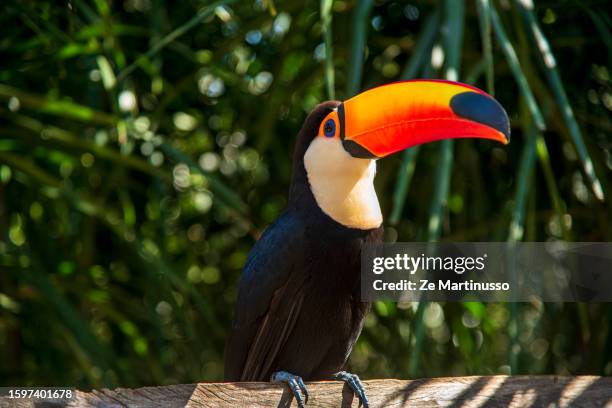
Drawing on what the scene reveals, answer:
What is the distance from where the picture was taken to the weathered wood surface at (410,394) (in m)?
1.29

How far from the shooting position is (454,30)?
163 centimetres

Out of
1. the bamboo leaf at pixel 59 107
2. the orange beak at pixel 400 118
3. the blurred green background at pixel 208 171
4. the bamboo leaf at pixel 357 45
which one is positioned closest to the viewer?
the orange beak at pixel 400 118

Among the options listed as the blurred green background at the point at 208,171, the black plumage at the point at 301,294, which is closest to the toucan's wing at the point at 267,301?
the black plumage at the point at 301,294

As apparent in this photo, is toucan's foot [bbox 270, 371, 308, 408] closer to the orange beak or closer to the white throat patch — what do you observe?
the white throat patch

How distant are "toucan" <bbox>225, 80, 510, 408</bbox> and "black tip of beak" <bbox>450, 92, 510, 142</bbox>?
0.12 feet

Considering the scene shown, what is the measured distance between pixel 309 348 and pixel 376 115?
1.27 ft

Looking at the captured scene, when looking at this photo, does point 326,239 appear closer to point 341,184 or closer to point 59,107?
point 341,184

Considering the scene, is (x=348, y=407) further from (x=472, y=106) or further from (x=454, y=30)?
(x=454, y=30)

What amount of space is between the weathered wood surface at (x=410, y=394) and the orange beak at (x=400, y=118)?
36 centimetres

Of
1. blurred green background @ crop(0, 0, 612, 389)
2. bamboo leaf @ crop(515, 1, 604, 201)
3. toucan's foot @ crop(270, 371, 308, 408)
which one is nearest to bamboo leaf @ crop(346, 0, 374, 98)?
blurred green background @ crop(0, 0, 612, 389)

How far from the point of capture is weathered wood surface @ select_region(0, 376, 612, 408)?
129 cm

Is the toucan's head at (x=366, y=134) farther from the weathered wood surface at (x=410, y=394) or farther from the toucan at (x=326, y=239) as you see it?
the weathered wood surface at (x=410, y=394)

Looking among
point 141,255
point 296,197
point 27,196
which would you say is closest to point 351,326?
point 296,197

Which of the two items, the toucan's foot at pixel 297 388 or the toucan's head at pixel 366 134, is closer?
the toucan's foot at pixel 297 388
